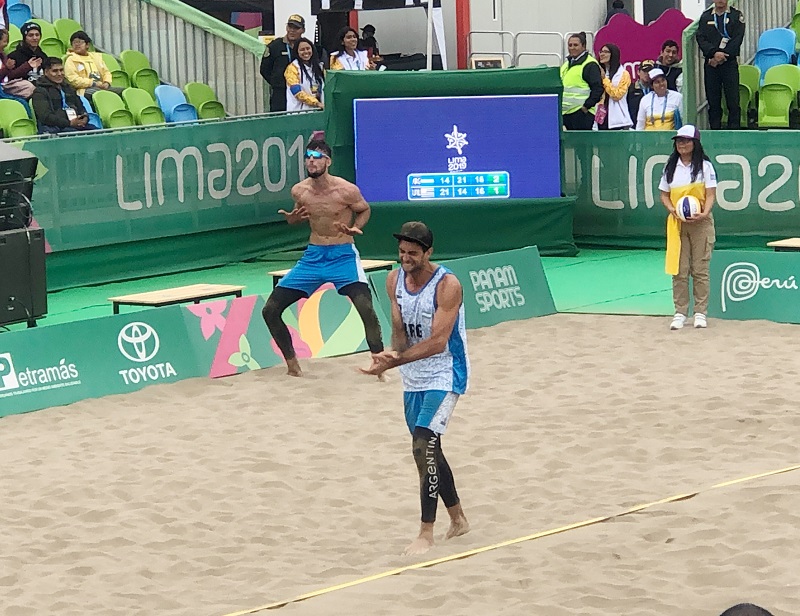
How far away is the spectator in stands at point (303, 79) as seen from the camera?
63.3ft

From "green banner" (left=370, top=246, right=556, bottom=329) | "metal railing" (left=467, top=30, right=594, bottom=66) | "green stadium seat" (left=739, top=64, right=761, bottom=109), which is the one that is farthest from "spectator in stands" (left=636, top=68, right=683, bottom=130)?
"green banner" (left=370, top=246, right=556, bottom=329)

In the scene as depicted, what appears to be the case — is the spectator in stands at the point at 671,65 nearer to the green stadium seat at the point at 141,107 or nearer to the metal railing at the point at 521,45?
the metal railing at the point at 521,45

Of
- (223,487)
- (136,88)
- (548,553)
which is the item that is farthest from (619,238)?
(548,553)

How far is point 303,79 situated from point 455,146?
2.49 metres

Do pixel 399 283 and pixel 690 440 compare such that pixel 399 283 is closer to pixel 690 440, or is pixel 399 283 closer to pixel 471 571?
pixel 471 571

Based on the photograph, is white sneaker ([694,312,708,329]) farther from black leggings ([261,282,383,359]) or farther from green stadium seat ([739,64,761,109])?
green stadium seat ([739,64,761,109])

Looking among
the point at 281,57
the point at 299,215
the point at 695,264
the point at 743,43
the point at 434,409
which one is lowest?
the point at 434,409

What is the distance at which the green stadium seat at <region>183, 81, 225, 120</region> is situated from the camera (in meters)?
20.2

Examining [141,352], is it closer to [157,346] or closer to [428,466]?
[157,346]

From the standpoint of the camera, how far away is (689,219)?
1380 cm

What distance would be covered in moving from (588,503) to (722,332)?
18.1 feet

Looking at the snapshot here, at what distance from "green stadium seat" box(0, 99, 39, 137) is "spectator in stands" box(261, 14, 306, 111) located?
3322mm

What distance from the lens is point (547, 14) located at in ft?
80.1

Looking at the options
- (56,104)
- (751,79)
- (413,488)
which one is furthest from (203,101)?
(413,488)
